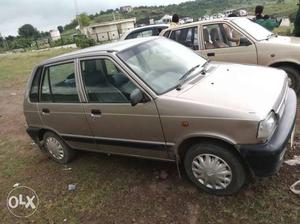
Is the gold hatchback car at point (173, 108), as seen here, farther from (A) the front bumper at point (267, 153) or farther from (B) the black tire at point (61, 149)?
(B) the black tire at point (61, 149)

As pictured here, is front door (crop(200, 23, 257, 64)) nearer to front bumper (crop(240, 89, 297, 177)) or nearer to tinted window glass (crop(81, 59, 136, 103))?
tinted window glass (crop(81, 59, 136, 103))

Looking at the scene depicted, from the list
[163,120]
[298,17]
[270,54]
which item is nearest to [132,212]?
[163,120]

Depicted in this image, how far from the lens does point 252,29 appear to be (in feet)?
21.0

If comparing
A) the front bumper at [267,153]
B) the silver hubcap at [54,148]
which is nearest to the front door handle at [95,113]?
the silver hubcap at [54,148]

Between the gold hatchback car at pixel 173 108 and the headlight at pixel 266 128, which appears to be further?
the gold hatchback car at pixel 173 108

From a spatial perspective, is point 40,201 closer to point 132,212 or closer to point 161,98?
point 132,212

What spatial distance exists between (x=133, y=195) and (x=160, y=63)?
5.64 ft

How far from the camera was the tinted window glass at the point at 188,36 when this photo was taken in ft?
22.1

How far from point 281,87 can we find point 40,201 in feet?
11.3

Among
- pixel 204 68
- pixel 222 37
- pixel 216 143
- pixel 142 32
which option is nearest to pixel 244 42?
pixel 222 37

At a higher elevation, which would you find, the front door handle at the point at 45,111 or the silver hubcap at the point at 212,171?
the front door handle at the point at 45,111

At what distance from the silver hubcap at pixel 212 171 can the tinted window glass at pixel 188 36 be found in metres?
3.76

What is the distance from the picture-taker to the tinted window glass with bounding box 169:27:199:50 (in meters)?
6.74

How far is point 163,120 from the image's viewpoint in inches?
139
